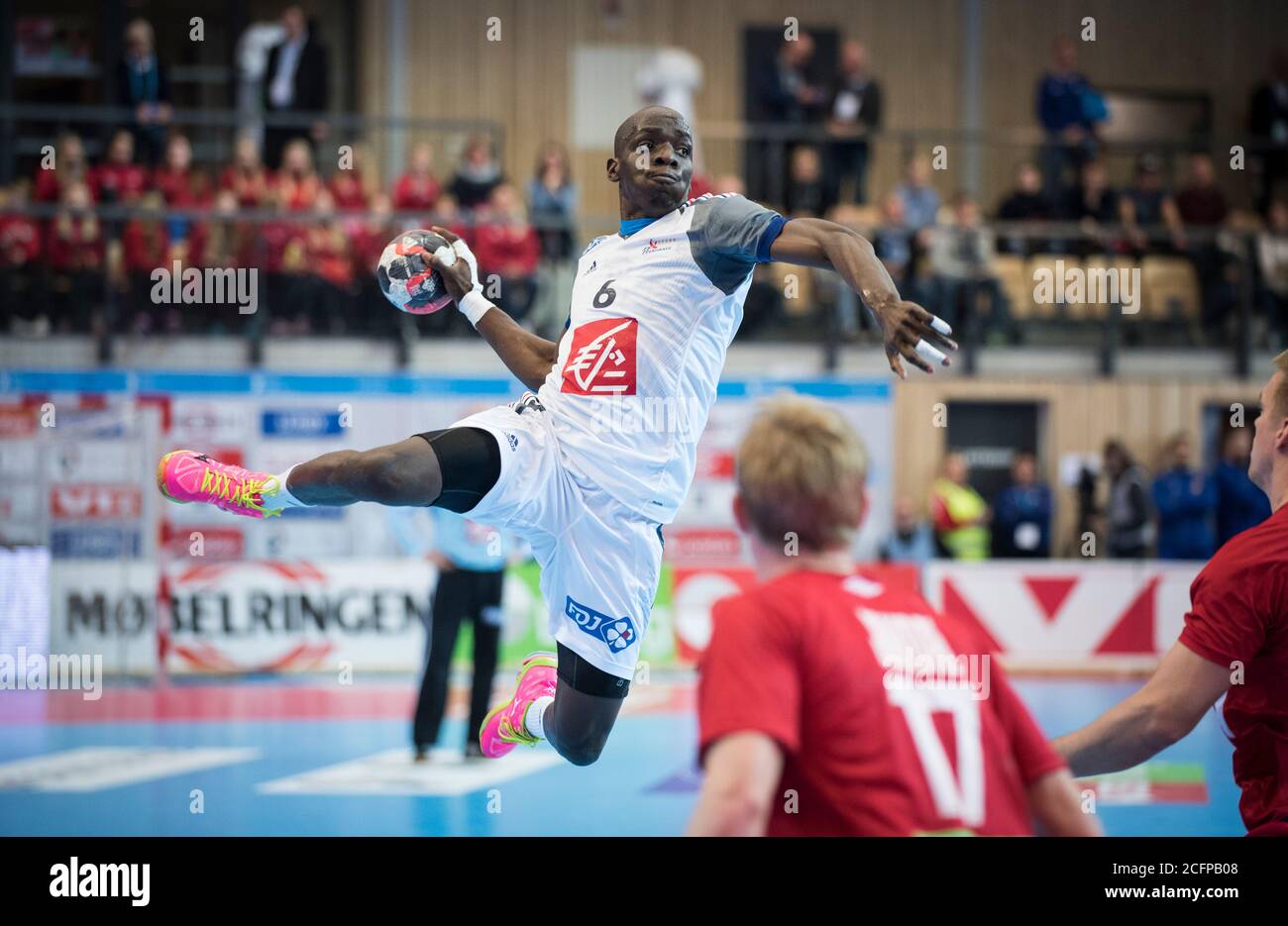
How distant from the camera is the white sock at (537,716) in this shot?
20.4 ft

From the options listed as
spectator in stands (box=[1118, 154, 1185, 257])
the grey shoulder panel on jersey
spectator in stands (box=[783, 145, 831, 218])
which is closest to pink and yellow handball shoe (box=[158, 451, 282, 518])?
the grey shoulder panel on jersey

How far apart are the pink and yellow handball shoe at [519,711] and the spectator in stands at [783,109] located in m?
11.7

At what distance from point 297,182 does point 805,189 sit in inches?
228

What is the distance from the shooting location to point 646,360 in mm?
5555

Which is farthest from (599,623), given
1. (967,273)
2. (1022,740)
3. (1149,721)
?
(967,273)

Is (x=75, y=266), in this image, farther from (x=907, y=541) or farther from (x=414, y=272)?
(x=414, y=272)

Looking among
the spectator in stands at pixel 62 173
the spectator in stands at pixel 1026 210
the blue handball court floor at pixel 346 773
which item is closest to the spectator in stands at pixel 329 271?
the spectator in stands at pixel 62 173

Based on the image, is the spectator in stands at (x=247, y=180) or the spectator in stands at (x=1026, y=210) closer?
the spectator in stands at (x=247, y=180)

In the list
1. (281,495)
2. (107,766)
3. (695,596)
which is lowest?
(107,766)

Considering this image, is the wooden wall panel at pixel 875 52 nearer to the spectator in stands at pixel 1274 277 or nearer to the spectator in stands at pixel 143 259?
the spectator in stands at pixel 1274 277

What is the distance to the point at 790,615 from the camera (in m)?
3.09

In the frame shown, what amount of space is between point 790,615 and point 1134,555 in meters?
13.5

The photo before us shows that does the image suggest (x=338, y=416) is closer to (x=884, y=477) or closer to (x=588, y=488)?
(x=884, y=477)
